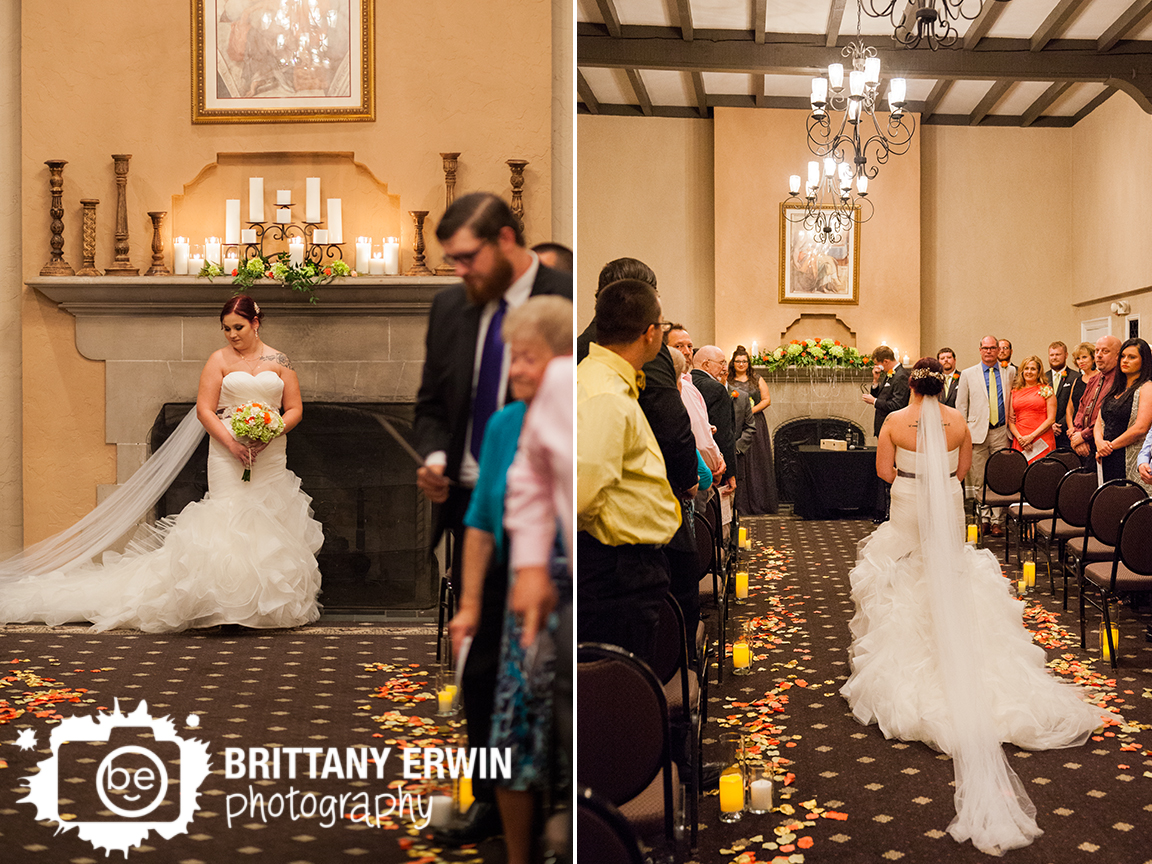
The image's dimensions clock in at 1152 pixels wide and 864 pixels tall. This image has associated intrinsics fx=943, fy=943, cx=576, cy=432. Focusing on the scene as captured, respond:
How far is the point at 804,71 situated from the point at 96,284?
9.23 meters

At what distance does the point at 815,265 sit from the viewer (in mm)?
11547

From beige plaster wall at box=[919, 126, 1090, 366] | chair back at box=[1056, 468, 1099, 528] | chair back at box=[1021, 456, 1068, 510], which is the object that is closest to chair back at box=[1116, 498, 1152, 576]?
chair back at box=[1056, 468, 1099, 528]

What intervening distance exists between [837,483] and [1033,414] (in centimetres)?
194

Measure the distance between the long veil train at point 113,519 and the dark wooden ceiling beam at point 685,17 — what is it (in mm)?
8133

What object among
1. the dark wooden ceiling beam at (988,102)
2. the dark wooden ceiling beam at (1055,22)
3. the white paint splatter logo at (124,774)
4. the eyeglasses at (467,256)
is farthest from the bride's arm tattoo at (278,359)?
the dark wooden ceiling beam at (988,102)

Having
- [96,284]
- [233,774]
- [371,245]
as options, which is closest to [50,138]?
[96,284]

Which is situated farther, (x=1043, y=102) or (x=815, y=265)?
(x=815, y=265)

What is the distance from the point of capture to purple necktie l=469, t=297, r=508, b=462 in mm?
1535

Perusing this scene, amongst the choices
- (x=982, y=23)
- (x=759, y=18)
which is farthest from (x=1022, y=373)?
(x=759, y=18)

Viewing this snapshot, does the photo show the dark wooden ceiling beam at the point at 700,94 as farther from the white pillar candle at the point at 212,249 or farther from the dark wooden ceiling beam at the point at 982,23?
the white pillar candle at the point at 212,249

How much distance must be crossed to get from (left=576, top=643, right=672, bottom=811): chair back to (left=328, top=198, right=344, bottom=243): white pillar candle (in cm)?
91

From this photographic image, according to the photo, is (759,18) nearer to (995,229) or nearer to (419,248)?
(995,229)

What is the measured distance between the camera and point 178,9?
1.57 meters

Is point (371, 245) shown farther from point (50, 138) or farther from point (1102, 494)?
point (1102, 494)
